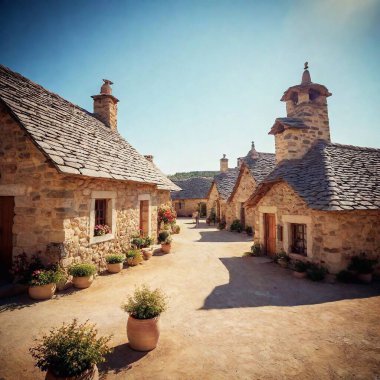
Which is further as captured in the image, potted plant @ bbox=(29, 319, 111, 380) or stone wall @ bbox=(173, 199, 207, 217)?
stone wall @ bbox=(173, 199, 207, 217)

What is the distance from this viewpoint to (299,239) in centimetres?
923

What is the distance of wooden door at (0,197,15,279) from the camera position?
23.2ft

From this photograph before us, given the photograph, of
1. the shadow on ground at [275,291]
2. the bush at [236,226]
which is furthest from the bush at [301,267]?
the bush at [236,226]

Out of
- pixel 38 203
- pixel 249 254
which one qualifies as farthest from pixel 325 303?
pixel 38 203

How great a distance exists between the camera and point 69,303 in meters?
5.51

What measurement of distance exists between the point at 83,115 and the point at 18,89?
340 centimetres

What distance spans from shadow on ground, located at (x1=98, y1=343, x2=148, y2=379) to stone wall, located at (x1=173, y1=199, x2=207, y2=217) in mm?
29040

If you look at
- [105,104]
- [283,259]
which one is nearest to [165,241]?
[283,259]

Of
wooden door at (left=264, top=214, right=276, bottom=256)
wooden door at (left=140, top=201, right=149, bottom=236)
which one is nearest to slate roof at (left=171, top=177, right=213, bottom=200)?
wooden door at (left=264, top=214, right=276, bottom=256)

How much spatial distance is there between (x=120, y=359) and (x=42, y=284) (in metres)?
3.33

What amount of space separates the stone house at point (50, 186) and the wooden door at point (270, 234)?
667cm

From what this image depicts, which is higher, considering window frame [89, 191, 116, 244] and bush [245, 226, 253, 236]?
window frame [89, 191, 116, 244]

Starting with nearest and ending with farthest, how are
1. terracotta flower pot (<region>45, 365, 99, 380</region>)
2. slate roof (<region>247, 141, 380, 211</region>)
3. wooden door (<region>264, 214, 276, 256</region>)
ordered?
terracotta flower pot (<region>45, 365, 99, 380</region>), slate roof (<region>247, 141, 380, 211</region>), wooden door (<region>264, 214, 276, 256</region>)

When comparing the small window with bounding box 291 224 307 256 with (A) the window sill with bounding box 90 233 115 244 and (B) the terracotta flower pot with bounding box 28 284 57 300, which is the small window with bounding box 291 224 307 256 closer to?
(A) the window sill with bounding box 90 233 115 244
